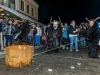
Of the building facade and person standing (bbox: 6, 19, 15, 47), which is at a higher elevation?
the building facade

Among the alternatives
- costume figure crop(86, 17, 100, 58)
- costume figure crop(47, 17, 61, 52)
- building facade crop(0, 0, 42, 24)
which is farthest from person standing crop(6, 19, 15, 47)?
building facade crop(0, 0, 42, 24)

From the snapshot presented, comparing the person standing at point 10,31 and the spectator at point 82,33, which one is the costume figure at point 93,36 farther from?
the person standing at point 10,31

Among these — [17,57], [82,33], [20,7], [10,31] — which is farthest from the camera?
[20,7]

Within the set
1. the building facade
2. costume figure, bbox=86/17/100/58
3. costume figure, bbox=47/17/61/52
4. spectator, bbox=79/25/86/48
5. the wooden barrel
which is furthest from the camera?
the building facade

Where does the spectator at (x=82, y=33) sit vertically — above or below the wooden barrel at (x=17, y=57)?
above

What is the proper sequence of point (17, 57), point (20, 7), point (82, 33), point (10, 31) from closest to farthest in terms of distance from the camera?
1. point (17, 57)
2. point (82, 33)
3. point (10, 31)
4. point (20, 7)

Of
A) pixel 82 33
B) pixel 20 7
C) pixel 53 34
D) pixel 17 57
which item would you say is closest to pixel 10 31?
pixel 53 34

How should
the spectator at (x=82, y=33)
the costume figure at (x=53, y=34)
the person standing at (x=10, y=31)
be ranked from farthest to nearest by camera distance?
the person standing at (x=10, y=31) < the spectator at (x=82, y=33) < the costume figure at (x=53, y=34)

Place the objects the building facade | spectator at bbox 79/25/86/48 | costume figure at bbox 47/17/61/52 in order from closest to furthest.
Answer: costume figure at bbox 47/17/61/52 < spectator at bbox 79/25/86/48 < the building facade

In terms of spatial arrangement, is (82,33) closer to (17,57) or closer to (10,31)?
(10,31)

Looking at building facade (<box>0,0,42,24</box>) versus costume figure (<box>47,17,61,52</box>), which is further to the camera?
building facade (<box>0,0,42,24</box>)

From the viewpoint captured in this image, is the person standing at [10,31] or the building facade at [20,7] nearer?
the person standing at [10,31]

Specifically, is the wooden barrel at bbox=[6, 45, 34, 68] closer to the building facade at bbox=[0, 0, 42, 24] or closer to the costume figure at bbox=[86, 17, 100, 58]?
the costume figure at bbox=[86, 17, 100, 58]

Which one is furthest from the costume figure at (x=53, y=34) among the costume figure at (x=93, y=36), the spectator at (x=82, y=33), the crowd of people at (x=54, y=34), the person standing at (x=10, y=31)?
the person standing at (x=10, y=31)
